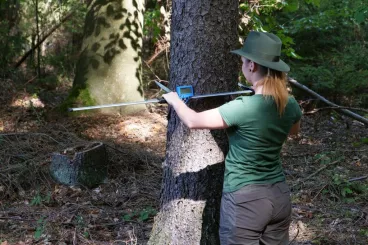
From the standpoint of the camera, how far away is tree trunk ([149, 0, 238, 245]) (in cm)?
366

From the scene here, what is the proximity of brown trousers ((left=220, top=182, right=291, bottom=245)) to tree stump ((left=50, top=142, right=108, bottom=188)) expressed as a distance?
342cm

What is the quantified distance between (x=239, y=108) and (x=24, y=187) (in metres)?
4.03

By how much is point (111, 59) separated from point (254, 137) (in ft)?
20.2

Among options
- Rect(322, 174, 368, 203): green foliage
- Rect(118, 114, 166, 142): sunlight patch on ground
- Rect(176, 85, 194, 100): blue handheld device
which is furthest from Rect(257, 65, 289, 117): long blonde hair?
Rect(118, 114, 166, 142): sunlight patch on ground

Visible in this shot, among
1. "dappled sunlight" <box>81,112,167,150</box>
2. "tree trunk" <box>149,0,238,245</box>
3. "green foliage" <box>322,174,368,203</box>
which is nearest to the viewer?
"tree trunk" <box>149,0,238,245</box>

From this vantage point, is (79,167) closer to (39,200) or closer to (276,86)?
(39,200)

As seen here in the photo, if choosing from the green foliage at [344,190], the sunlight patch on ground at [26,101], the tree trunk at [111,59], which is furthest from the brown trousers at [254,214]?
the sunlight patch on ground at [26,101]

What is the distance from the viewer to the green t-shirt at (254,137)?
2.92 meters

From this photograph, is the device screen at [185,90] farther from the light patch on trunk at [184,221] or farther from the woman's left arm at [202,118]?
the light patch on trunk at [184,221]

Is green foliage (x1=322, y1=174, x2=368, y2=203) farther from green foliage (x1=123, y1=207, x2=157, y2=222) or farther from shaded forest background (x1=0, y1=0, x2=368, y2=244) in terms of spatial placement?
green foliage (x1=123, y1=207, x2=157, y2=222)

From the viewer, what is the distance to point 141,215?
5.18 m

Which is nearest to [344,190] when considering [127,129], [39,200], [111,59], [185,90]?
[185,90]

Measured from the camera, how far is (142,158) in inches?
276

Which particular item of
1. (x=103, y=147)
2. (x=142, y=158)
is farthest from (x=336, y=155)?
(x=103, y=147)
